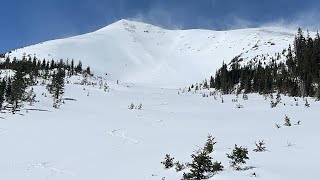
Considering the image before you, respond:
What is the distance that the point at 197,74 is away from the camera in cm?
14200

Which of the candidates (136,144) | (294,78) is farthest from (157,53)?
(136,144)

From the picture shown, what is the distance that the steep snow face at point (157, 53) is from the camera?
13788cm

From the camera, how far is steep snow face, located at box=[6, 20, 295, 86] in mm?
137875

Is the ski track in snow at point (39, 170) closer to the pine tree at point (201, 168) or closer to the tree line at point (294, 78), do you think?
the pine tree at point (201, 168)

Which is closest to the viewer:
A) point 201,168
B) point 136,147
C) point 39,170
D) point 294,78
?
point 201,168

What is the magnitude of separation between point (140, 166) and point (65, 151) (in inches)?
196

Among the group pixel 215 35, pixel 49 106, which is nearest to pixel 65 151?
pixel 49 106

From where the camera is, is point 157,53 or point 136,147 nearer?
point 136,147

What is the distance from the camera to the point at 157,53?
176 metres

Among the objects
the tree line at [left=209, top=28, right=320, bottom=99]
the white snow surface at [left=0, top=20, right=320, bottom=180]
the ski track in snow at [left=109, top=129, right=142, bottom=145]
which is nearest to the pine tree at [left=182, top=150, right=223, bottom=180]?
the white snow surface at [left=0, top=20, right=320, bottom=180]

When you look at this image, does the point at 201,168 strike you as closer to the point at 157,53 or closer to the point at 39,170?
the point at 39,170

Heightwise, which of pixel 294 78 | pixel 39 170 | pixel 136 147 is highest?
pixel 294 78

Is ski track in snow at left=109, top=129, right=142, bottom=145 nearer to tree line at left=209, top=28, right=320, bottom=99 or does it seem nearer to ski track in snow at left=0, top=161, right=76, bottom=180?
ski track in snow at left=0, top=161, right=76, bottom=180

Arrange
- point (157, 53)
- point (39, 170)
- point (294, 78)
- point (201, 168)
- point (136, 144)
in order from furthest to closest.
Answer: point (157, 53) < point (294, 78) < point (136, 144) < point (39, 170) < point (201, 168)
